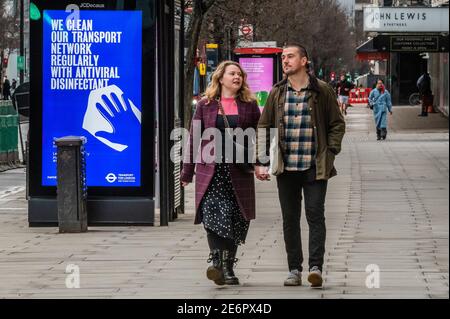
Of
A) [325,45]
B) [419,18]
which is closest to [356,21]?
[325,45]

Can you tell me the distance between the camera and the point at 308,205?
8.61 meters

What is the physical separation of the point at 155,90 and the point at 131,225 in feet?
5.05

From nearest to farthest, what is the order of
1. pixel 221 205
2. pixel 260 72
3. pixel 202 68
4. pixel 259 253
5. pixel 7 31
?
pixel 221 205
pixel 259 253
pixel 260 72
pixel 202 68
pixel 7 31

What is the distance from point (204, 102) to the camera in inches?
359

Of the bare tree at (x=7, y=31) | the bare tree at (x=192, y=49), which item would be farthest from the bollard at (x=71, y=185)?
the bare tree at (x=7, y=31)

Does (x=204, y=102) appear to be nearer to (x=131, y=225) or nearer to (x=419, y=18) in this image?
(x=131, y=225)

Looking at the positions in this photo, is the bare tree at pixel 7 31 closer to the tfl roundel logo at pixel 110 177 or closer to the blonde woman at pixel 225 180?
the tfl roundel logo at pixel 110 177

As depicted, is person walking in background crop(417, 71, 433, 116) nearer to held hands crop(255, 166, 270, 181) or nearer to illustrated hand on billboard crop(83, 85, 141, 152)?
illustrated hand on billboard crop(83, 85, 141, 152)

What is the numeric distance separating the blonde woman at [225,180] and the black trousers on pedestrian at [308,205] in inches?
17.3

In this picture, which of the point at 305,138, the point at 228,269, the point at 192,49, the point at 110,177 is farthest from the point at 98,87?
the point at 192,49

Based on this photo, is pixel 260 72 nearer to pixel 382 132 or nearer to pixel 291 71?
pixel 382 132

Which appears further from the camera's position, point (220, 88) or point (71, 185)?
point (71, 185)

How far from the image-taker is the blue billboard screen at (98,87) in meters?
14.2

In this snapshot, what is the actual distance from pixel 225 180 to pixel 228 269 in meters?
0.63
